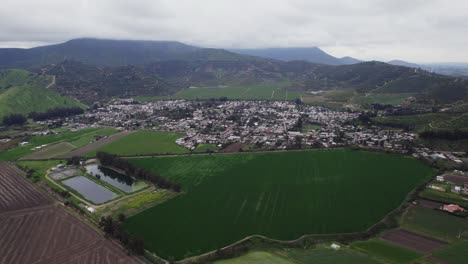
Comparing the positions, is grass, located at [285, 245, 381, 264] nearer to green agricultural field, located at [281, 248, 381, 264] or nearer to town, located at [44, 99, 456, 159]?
green agricultural field, located at [281, 248, 381, 264]

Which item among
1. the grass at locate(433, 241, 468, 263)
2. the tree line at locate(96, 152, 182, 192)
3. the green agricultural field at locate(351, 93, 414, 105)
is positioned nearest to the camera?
the grass at locate(433, 241, 468, 263)

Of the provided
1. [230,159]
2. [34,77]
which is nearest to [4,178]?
[230,159]

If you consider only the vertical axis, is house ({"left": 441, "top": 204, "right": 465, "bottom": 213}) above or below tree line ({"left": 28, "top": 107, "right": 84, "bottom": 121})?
above

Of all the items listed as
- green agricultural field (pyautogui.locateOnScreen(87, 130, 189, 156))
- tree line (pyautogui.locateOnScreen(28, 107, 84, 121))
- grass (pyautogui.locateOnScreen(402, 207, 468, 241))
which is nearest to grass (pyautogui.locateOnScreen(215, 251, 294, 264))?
grass (pyautogui.locateOnScreen(402, 207, 468, 241))

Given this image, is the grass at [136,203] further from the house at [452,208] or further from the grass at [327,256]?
the house at [452,208]

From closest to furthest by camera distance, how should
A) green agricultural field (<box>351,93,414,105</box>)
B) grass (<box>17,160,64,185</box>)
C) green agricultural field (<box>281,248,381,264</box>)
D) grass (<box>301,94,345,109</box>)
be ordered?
green agricultural field (<box>281,248,381,264</box>), grass (<box>17,160,64,185</box>), grass (<box>301,94,345,109</box>), green agricultural field (<box>351,93,414,105</box>)

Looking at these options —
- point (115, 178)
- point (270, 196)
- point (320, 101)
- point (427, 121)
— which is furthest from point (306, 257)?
point (320, 101)
